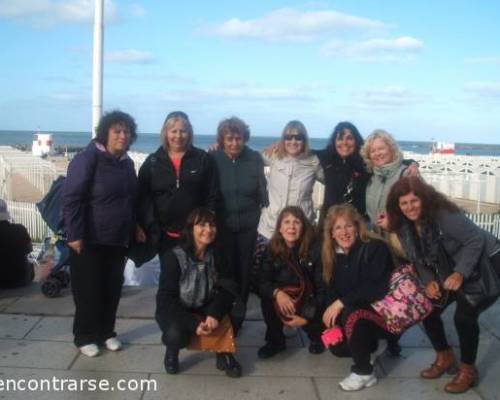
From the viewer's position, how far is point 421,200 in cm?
394

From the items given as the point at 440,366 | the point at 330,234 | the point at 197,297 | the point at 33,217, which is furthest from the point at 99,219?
the point at 33,217

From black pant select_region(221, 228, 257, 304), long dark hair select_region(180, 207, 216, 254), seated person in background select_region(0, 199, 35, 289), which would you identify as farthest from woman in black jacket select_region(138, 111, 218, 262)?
seated person in background select_region(0, 199, 35, 289)

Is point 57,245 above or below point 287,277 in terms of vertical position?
below

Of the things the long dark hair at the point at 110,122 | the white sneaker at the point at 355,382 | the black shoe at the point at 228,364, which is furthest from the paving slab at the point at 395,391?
the long dark hair at the point at 110,122

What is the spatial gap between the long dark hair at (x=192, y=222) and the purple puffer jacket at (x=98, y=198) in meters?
0.47

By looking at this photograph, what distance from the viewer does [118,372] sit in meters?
4.08

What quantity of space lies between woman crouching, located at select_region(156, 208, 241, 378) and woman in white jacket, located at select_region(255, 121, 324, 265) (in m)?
0.70

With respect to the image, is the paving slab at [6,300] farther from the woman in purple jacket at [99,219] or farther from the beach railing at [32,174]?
the beach railing at [32,174]

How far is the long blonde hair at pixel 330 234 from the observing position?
14.3 feet

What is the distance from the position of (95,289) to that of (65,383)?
77 centimetres

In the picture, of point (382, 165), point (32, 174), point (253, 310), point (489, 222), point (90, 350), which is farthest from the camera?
point (32, 174)

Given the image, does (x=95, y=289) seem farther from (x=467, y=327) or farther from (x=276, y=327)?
(x=467, y=327)

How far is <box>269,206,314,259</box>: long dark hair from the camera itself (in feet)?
14.8

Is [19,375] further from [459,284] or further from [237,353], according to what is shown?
[459,284]
